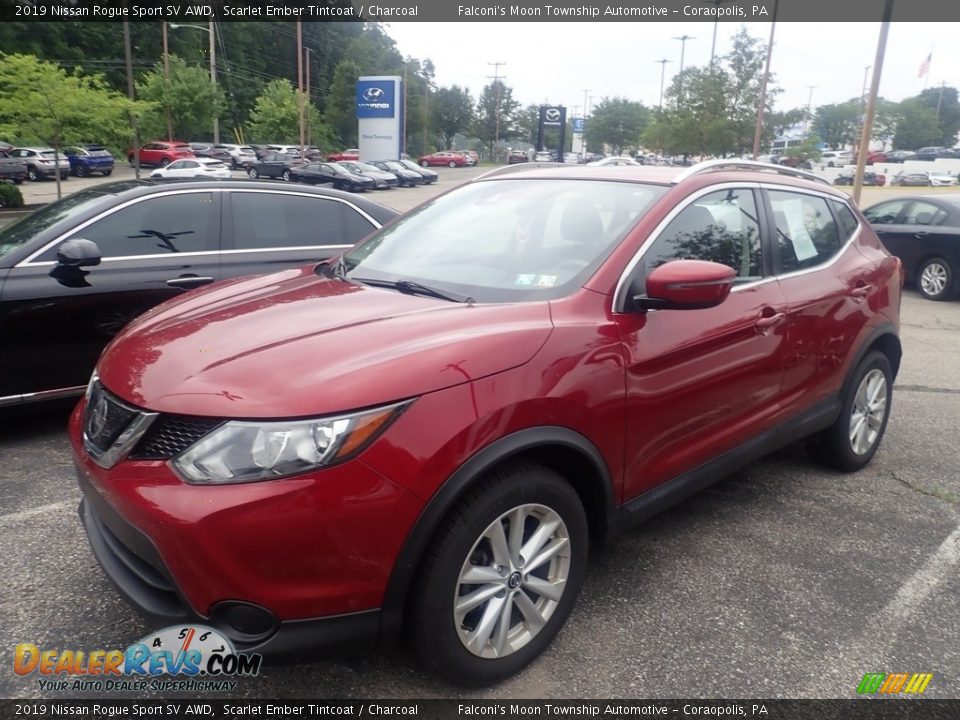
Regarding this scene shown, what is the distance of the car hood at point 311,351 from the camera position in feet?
6.66

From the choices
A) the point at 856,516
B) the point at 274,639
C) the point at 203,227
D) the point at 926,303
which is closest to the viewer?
the point at 274,639

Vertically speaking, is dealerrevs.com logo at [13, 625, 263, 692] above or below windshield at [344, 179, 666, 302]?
below

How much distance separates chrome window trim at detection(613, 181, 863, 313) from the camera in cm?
272

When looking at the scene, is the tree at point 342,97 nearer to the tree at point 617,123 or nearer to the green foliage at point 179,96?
the green foliage at point 179,96

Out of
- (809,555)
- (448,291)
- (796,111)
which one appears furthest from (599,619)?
(796,111)

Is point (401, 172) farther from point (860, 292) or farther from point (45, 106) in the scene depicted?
point (860, 292)

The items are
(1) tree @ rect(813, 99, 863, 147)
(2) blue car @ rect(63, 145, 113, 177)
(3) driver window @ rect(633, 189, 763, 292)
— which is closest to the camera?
(3) driver window @ rect(633, 189, 763, 292)

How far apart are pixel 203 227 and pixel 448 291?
2.77 meters

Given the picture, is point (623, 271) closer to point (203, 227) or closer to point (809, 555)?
point (809, 555)

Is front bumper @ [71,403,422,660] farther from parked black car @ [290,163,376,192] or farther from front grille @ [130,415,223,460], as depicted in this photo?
parked black car @ [290,163,376,192]

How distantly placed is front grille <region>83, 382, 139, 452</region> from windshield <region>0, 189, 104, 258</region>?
252 cm

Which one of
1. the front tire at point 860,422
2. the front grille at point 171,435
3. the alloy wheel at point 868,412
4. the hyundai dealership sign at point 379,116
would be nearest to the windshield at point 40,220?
the front grille at point 171,435

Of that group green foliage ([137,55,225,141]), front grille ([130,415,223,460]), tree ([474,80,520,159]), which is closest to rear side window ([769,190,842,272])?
front grille ([130,415,223,460])

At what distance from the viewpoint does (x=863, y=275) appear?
405cm
